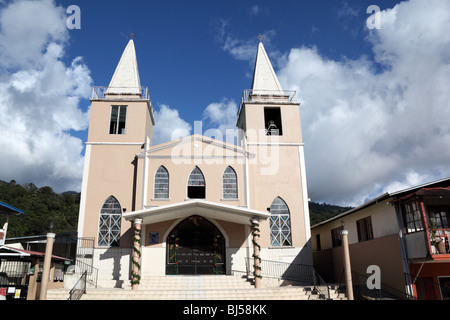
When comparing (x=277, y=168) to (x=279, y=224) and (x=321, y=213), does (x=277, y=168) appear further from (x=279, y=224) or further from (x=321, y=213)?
(x=321, y=213)

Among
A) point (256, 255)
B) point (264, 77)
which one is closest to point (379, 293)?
point (256, 255)

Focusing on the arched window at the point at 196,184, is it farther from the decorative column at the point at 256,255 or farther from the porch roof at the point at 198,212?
the decorative column at the point at 256,255

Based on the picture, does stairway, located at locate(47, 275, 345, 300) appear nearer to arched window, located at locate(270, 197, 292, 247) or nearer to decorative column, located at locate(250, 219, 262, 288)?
decorative column, located at locate(250, 219, 262, 288)

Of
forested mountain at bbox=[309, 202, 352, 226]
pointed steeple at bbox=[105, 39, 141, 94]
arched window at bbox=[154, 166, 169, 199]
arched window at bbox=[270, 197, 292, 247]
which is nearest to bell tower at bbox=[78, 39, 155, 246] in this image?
pointed steeple at bbox=[105, 39, 141, 94]

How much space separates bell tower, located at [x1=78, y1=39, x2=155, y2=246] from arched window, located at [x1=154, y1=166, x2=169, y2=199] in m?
0.90

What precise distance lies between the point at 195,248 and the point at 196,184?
316 centimetres

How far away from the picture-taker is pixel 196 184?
18.6 meters

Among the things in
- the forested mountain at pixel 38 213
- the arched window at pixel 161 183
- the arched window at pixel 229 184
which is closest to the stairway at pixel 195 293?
the arched window at pixel 161 183

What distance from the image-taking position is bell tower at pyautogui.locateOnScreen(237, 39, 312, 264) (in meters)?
18.3

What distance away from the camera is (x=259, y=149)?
2005 cm

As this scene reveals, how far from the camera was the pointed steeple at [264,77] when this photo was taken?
22087mm

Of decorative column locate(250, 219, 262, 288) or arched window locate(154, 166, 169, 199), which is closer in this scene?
decorative column locate(250, 219, 262, 288)

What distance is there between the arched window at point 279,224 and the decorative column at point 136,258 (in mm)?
6489

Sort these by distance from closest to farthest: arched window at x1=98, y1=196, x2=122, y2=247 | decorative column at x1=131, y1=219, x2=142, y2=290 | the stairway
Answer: the stairway → decorative column at x1=131, y1=219, x2=142, y2=290 → arched window at x1=98, y1=196, x2=122, y2=247
